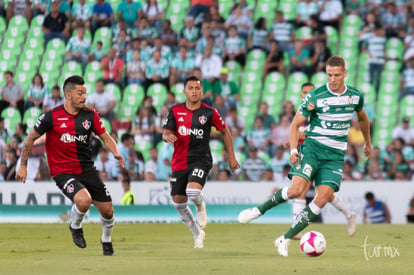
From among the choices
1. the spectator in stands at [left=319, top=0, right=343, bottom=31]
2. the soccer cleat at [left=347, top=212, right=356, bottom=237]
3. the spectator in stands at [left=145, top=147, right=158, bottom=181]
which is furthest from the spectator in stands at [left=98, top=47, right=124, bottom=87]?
the soccer cleat at [left=347, top=212, right=356, bottom=237]

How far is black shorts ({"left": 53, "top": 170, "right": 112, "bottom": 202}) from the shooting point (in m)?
11.4

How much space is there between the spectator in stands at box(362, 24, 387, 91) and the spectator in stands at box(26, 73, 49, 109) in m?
8.46

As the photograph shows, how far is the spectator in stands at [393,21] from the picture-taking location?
2469cm

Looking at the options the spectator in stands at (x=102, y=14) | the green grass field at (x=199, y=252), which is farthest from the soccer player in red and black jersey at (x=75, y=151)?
the spectator in stands at (x=102, y=14)

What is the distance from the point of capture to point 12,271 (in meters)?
9.31

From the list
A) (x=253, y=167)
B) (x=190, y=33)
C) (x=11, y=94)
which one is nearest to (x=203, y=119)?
(x=253, y=167)

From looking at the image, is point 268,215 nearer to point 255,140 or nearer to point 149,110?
point 255,140

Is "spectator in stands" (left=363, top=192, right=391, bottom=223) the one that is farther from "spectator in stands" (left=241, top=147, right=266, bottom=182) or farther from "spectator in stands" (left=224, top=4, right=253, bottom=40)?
"spectator in stands" (left=224, top=4, right=253, bottom=40)

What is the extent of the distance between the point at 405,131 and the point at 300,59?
11.7 feet

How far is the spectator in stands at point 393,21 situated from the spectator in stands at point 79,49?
7.97 meters

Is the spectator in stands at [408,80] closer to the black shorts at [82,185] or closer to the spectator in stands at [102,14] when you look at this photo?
the spectator in stands at [102,14]

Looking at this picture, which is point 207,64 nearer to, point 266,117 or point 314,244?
point 266,117

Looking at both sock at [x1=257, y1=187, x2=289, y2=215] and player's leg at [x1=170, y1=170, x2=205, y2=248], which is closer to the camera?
sock at [x1=257, y1=187, x2=289, y2=215]

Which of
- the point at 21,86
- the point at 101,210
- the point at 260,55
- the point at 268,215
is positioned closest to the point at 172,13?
the point at 260,55
